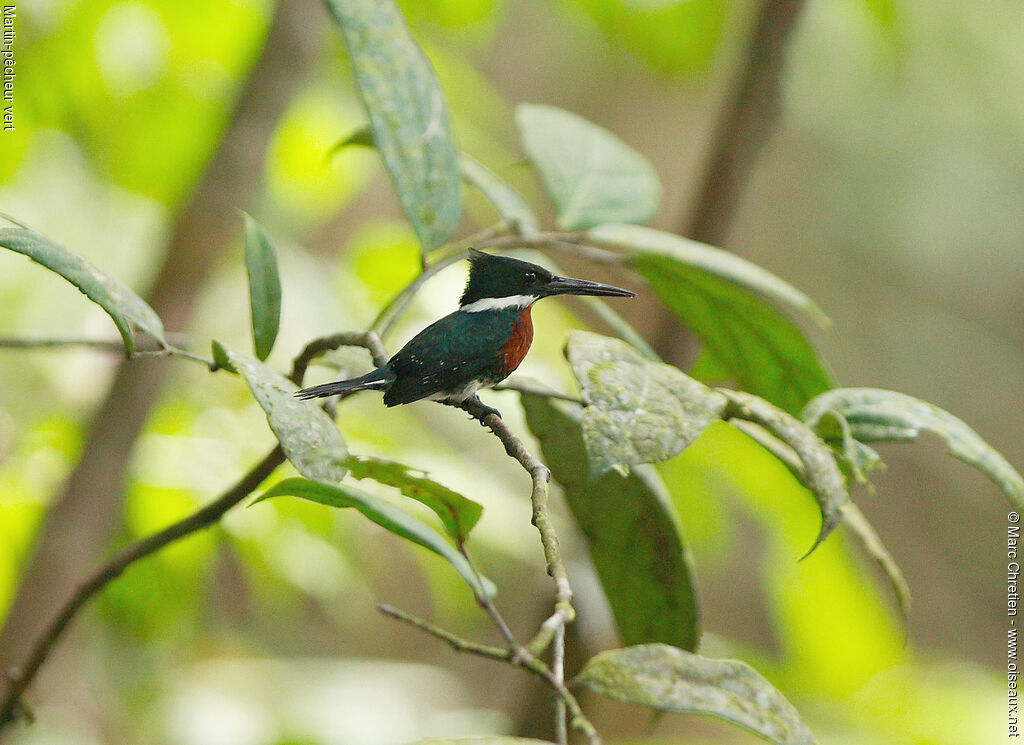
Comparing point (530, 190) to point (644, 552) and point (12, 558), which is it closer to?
point (12, 558)

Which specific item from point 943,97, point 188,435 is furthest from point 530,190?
point 188,435

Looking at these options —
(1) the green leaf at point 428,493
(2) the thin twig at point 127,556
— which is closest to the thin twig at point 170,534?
(2) the thin twig at point 127,556

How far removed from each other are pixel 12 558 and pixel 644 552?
1.16 meters

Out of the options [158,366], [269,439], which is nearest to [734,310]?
[158,366]

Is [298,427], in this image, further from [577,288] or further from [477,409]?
[577,288]

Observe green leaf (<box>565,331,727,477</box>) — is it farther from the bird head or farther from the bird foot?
the bird head

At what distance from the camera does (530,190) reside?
14.5 feet

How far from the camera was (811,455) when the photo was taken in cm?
66

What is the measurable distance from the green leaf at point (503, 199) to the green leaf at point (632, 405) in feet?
1.15

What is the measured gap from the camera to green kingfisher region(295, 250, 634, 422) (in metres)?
0.99

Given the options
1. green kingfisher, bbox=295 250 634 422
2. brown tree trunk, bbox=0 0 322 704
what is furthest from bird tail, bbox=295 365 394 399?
brown tree trunk, bbox=0 0 322 704

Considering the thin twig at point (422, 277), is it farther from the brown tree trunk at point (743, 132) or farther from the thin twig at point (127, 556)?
the brown tree trunk at point (743, 132)

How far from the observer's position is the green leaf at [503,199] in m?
1.02

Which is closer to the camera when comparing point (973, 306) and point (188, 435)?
point (188, 435)
